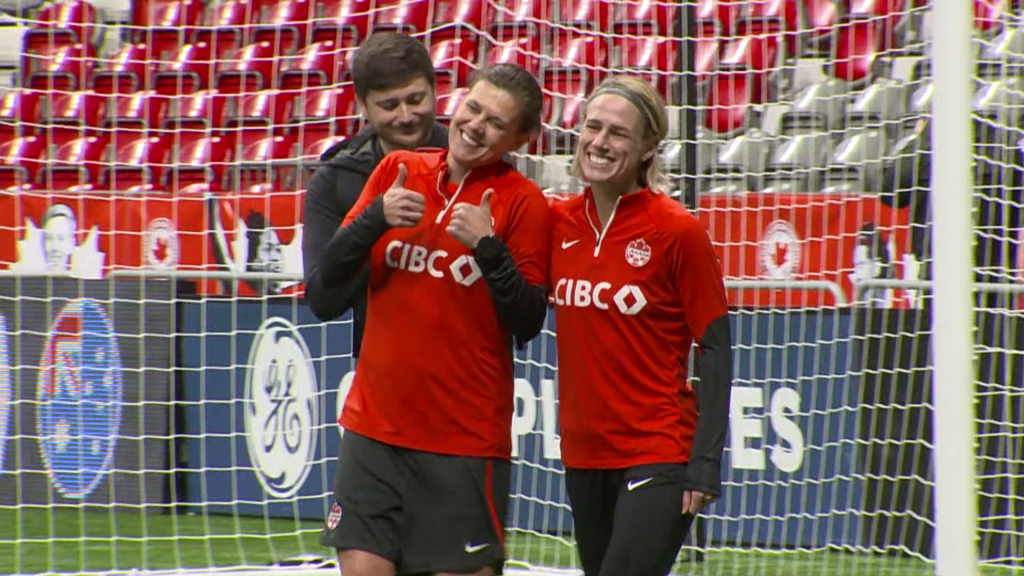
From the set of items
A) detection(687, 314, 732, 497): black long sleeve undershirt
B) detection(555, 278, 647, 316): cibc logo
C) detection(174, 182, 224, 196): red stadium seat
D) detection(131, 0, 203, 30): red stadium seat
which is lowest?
detection(687, 314, 732, 497): black long sleeve undershirt

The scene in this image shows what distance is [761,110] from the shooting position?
6.12 meters

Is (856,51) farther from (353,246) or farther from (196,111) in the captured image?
(353,246)

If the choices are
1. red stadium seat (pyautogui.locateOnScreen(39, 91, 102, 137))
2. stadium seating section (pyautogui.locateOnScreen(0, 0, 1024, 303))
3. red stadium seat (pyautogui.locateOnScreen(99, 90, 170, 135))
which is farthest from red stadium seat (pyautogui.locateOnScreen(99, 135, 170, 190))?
red stadium seat (pyautogui.locateOnScreen(39, 91, 102, 137))

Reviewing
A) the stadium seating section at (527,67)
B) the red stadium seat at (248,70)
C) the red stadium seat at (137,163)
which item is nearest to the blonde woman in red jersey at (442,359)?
the stadium seating section at (527,67)

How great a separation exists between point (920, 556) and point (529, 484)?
5.24ft

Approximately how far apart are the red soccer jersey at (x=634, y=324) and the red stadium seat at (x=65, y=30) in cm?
557

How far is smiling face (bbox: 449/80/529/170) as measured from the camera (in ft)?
9.00

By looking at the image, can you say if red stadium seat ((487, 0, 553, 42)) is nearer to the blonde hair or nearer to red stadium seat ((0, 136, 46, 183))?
red stadium seat ((0, 136, 46, 183))

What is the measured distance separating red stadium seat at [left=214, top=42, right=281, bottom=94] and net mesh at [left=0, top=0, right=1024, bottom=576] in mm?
317

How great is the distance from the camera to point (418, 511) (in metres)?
2.79

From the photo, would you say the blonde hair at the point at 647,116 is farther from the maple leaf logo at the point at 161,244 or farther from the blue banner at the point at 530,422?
the maple leaf logo at the point at 161,244

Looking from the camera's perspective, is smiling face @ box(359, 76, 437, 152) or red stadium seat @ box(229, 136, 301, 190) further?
red stadium seat @ box(229, 136, 301, 190)

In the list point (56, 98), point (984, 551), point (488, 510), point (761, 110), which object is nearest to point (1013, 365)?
point (984, 551)

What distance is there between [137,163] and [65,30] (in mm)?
1006
